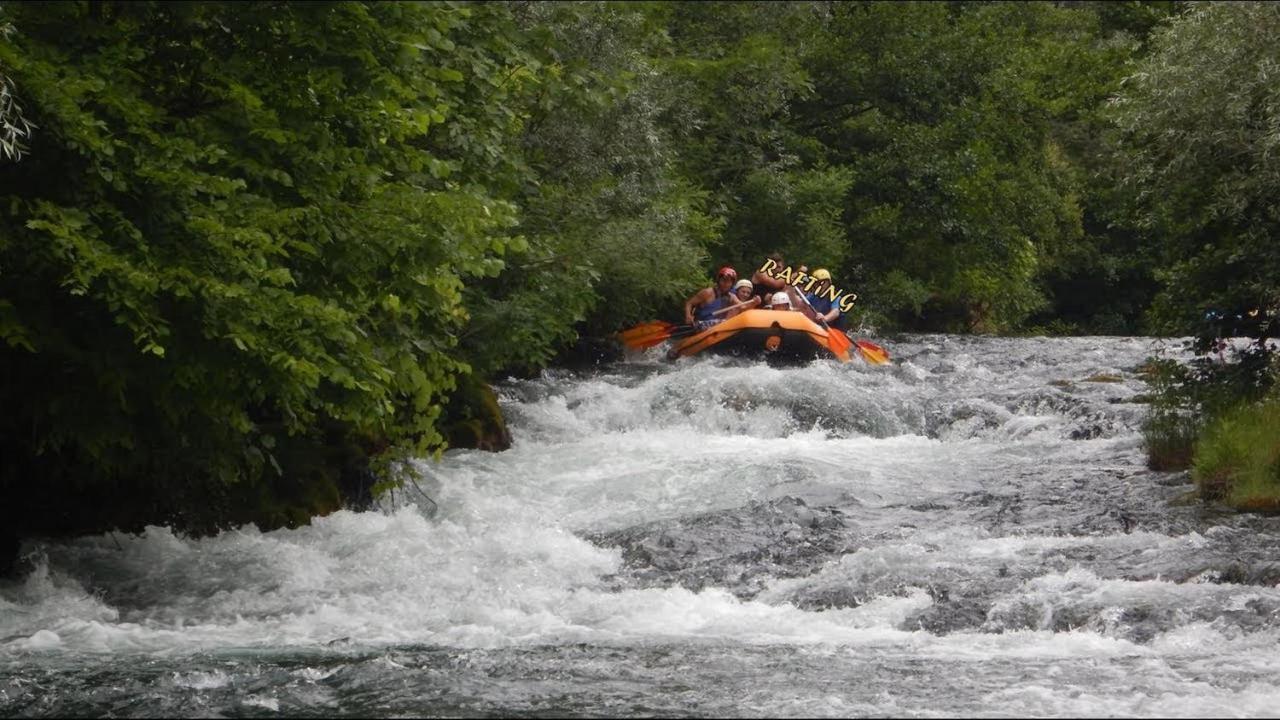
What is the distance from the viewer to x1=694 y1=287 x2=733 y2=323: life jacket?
2175 cm

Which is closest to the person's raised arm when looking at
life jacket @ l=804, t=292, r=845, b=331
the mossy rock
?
life jacket @ l=804, t=292, r=845, b=331

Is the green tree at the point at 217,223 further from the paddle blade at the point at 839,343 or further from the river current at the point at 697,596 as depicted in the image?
the paddle blade at the point at 839,343

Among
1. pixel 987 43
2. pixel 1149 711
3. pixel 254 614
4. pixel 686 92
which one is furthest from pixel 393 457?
pixel 987 43

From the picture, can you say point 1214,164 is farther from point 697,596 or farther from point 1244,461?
point 697,596

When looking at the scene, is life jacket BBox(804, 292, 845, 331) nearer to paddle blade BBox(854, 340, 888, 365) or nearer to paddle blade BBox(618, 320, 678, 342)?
paddle blade BBox(854, 340, 888, 365)

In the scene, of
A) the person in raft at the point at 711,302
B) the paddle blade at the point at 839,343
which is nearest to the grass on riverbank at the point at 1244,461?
the paddle blade at the point at 839,343

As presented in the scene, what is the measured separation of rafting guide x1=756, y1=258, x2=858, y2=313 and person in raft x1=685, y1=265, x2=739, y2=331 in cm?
110

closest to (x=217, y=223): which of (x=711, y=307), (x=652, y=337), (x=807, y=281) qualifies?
(x=652, y=337)

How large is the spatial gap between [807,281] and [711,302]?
2.37 meters

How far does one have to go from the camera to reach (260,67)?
8375mm

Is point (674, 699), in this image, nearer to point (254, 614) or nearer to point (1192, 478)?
point (254, 614)

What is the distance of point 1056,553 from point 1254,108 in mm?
4209

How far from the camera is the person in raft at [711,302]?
21750mm

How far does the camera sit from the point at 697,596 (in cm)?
893
